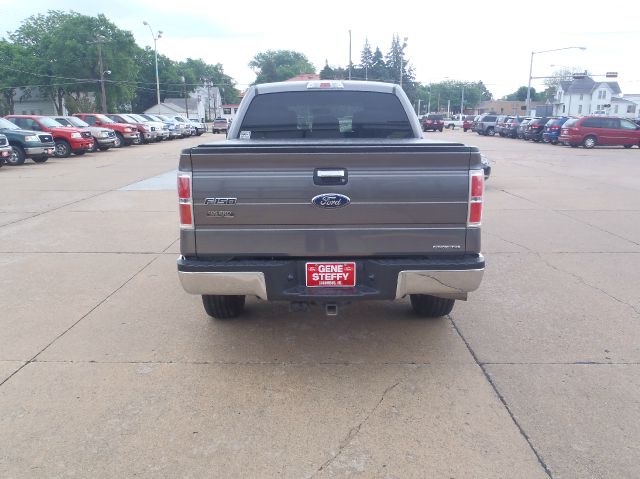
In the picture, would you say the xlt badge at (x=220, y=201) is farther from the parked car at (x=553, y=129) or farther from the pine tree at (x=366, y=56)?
the pine tree at (x=366, y=56)

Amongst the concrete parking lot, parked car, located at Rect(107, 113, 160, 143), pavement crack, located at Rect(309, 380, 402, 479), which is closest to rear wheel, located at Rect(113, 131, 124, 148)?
parked car, located at Rect(107, 113, 160, 143)

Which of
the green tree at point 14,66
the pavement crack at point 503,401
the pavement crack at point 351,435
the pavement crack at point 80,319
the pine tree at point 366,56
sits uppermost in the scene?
the pine tree at point 366,56

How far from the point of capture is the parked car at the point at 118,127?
96.1ft

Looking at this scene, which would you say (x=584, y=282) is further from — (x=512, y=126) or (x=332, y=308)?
(x=512, y=126)

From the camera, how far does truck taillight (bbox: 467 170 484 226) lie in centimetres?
353

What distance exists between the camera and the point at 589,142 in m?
28.9

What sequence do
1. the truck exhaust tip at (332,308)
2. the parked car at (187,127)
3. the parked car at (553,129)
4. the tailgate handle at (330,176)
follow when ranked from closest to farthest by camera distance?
1. the tailgate handle at (330,176)
2. the truck exhaust tip at (332,308)
3. the parked car at (553,129)
4. the parked car at (187,127)

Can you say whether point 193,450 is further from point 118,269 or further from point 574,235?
point 574,235

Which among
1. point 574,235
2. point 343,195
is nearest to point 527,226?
point 574,235

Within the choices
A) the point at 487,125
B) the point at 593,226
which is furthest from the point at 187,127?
the point at 593,226

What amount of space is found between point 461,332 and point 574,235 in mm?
4479

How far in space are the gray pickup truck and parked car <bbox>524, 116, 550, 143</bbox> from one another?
113ft

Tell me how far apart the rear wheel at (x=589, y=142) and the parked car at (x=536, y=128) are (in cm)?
571

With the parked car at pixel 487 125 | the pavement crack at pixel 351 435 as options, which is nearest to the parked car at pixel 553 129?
the parked car at pixel 487 125
